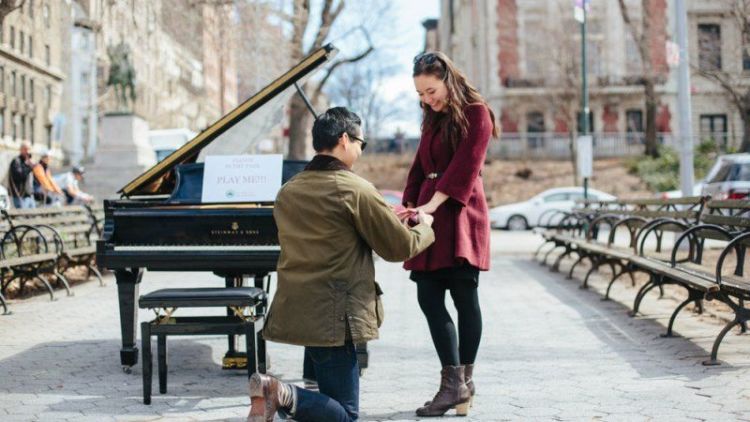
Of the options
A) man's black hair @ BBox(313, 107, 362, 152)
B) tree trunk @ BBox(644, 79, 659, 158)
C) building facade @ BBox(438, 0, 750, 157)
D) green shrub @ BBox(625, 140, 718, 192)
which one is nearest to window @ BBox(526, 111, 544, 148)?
building facade @ BBox(438, 0, 750, 157)

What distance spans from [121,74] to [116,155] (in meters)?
2.45

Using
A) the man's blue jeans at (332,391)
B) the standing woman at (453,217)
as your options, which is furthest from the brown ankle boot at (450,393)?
the man's blue jeans at (332,391)

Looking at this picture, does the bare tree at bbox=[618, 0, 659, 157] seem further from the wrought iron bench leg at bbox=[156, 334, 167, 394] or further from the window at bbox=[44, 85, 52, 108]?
the window at bbox=[44, 85, 52, 108]

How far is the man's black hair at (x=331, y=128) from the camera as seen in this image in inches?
174

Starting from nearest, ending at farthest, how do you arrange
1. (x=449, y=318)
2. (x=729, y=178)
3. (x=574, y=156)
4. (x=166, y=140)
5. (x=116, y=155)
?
(x=449, y=318)
(x=729, y=178)
(x=116, y=155)
(x=166, y=140)
(x=574, y=156)

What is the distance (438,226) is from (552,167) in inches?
1588

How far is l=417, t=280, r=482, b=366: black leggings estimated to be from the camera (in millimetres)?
5309

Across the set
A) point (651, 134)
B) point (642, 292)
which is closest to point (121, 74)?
point (642, 292)

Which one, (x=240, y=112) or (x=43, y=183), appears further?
(x=43, y=183)

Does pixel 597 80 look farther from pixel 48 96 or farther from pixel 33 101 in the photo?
pixel 48 96

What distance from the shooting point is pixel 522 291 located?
12.5 m

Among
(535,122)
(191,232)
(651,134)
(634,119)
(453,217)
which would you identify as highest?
(634,119)

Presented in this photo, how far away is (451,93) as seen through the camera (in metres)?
5.27

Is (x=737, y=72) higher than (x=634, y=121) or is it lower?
lower
